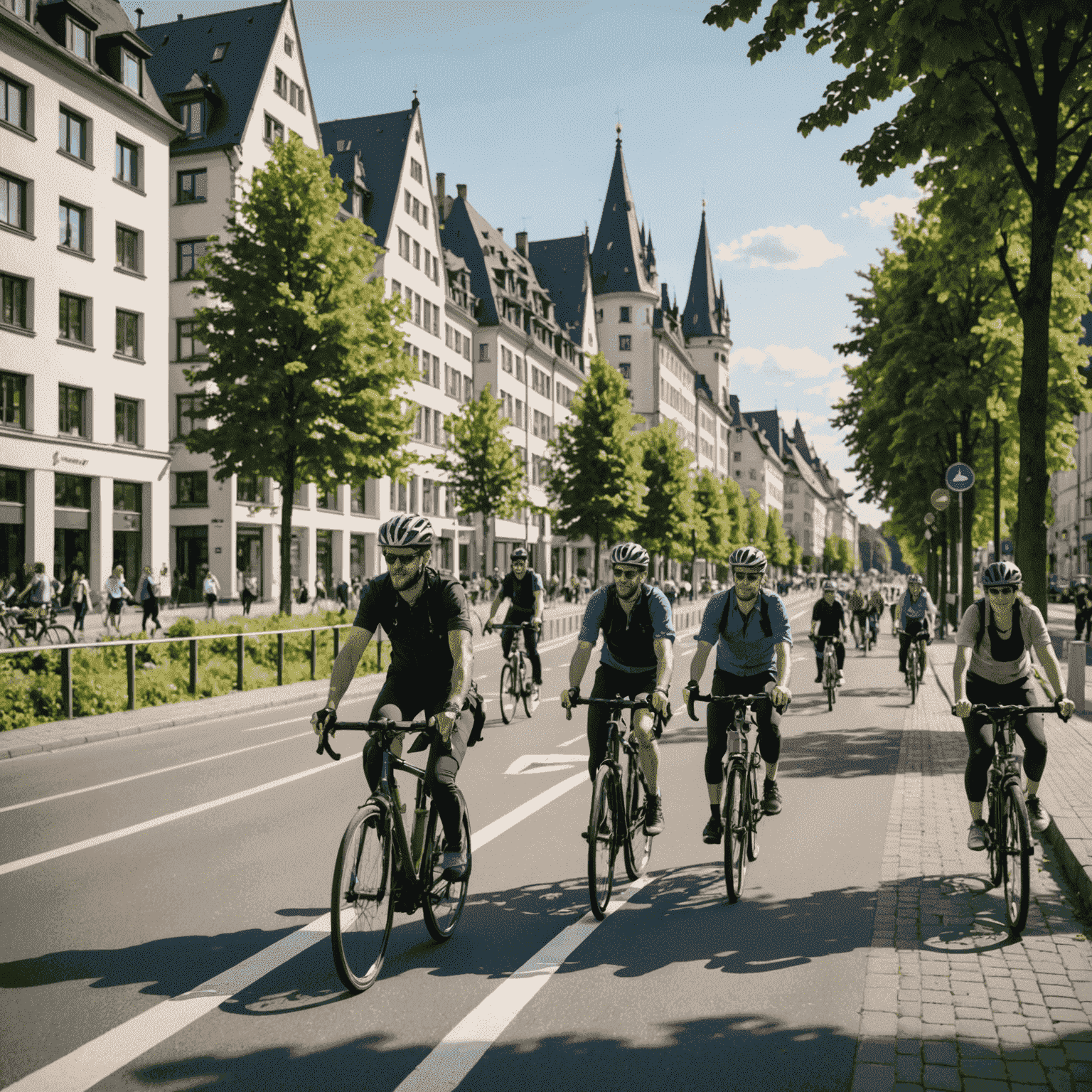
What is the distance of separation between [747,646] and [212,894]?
3479mm

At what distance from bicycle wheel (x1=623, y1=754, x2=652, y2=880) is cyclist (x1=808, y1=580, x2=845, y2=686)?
1041 cm

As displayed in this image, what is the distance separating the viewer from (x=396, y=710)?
5.22 metres

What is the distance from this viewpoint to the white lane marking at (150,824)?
7.00 meters

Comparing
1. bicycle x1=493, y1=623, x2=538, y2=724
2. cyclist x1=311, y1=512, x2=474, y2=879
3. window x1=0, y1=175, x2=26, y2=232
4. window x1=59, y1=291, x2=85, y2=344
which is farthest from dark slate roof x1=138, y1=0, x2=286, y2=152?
cyclist x1=311, y1=512, x2=474, y2=879

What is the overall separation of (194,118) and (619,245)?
60180mm

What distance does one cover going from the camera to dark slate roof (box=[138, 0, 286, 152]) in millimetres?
45250

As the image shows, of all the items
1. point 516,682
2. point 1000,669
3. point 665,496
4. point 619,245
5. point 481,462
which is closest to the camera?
point 1000,669

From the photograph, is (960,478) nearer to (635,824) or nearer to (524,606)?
(524,606)

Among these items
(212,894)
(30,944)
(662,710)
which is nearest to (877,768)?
(662,710)

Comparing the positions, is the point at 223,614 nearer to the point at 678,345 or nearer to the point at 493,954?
the point at 493,954

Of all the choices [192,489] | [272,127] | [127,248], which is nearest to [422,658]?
[127,248]

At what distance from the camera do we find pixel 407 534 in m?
5.08

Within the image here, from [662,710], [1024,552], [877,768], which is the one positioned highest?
[1024,552]

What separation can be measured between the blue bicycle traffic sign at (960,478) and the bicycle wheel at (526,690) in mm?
9102
